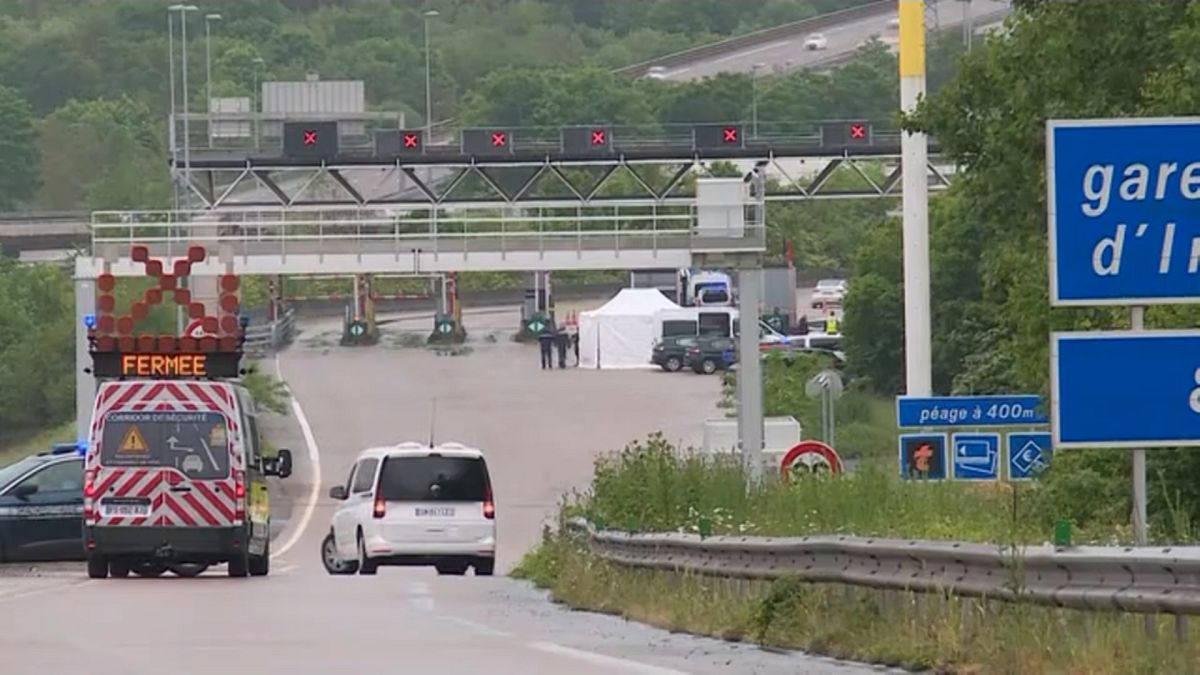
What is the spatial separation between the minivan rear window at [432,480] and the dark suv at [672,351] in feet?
172

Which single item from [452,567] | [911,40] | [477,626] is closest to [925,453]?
[452,567]

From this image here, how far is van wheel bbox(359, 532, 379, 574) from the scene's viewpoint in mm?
33938

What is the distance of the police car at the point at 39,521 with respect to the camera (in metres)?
33.2

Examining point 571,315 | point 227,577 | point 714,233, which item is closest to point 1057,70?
point 227,577

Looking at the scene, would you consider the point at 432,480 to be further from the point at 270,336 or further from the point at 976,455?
the point at 270,336

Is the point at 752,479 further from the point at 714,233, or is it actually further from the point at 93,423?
the point at 714,233

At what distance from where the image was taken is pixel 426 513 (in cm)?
3359

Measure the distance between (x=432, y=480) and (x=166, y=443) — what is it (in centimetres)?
540

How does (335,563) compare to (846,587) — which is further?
(335,563)

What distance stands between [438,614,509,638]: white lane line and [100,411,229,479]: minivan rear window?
9.89 meters

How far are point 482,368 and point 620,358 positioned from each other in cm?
555

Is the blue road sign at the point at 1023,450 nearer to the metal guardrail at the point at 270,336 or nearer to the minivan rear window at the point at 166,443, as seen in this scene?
the minivan rear window at the point at 166,443

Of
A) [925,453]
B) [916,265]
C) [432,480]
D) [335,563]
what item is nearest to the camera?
A: [925,453]

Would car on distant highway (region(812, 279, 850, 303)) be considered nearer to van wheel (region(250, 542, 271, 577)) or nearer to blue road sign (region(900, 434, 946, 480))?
blue road sign (region(900, 434, 946, 480))
